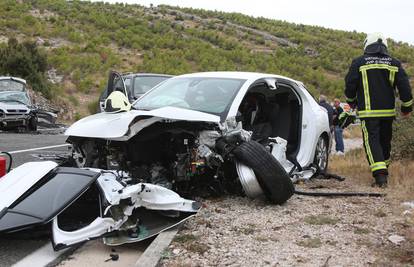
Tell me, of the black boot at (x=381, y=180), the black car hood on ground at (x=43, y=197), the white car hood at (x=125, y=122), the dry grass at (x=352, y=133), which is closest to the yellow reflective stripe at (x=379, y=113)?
the black boot at (x=381, y=180)

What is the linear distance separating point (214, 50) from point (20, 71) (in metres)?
19.8

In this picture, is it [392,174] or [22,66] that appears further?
[22,66]

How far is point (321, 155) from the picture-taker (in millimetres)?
7547

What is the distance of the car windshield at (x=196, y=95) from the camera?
5.77m

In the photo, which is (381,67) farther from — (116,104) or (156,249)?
(156,249)

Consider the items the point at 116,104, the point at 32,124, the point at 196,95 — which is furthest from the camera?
the point at 32,124

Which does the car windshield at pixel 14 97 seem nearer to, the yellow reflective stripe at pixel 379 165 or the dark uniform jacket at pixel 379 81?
the dark uniform jacket at pixel 379 81

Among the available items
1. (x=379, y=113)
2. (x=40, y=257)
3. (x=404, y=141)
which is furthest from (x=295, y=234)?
(x=404, y=141)

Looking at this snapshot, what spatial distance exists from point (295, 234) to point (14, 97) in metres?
14.1

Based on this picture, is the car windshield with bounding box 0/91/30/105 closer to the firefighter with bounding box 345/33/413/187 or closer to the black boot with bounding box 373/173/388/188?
the firefighter with bounding box 345/33/413/187

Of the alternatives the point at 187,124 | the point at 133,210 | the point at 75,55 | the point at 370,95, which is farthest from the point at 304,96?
the point at 75,55

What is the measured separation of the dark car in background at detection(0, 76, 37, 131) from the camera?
51.5 ft

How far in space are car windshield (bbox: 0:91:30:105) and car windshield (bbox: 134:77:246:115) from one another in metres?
11.1

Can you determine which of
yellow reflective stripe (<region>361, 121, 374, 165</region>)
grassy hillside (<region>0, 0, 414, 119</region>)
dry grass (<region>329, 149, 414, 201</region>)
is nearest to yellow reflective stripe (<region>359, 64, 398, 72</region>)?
yellow reflective stripe (<region>361, 121, 374, 165</region>)
